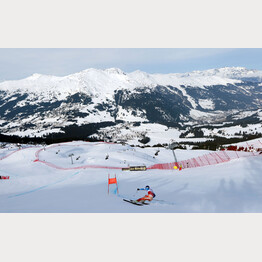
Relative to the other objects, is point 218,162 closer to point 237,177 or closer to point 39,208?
point 237,177

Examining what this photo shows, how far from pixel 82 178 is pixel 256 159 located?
86.3 ft

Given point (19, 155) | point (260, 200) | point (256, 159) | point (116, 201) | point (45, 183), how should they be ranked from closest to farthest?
point (260, 200) → point (116, 201) → point (256, 159) → point (45, 183) → point (19, 155)

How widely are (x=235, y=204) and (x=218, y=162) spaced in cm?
1888

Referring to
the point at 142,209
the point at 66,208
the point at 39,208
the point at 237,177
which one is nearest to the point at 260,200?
the point at 237,177

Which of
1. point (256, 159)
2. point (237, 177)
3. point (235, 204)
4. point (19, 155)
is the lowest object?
point (235, 204)

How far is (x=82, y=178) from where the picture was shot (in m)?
33.8

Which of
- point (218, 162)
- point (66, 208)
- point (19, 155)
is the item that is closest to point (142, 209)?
point (66, 208)

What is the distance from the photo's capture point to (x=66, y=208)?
15.9 metres

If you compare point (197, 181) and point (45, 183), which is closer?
point (197, 181)

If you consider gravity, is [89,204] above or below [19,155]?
below

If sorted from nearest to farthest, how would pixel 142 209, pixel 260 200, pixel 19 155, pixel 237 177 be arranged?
pixel 142 209 < pixel 260 200 < pixel 237 177 < pixel 19 155

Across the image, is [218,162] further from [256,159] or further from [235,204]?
[235,204]

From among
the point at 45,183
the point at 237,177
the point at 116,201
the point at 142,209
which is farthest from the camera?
the point at 45,183

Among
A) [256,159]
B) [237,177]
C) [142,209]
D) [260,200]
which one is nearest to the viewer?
[142,209]
